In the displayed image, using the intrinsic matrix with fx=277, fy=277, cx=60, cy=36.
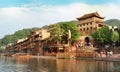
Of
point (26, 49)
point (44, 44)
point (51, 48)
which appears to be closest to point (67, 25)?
point (51, 48)

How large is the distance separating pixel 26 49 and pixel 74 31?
136 feet

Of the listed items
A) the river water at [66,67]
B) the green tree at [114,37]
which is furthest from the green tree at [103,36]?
the river water at [66,67]

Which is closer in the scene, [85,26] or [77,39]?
[77,39]

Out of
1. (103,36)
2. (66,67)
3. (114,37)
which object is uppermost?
(103,36)

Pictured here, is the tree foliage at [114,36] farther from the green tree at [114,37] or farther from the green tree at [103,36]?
the green tree at [103,36]

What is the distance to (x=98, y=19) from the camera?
320 feet

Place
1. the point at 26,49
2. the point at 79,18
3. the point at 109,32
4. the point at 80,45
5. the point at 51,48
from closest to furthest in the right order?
the point at 109,32, the point at 80,45, the point at 51,48, the point at 79,18, the point at 26,49

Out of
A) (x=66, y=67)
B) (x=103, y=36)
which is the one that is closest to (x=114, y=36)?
(x=103, y=36)

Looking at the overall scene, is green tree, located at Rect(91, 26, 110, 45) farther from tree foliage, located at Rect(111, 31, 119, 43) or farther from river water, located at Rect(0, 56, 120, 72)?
river water, located at Rect(0, 56, 120, 72)

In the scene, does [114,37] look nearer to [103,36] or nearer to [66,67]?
[103,36]

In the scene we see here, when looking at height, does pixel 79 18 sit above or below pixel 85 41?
above

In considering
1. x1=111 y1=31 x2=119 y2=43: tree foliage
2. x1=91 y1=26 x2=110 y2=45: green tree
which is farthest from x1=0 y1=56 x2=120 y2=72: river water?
x1=91 y1=26 x2=110 y2=45: green tree

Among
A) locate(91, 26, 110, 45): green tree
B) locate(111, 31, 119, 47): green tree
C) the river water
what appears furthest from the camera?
locate(91, 26, 110, 45): green tree

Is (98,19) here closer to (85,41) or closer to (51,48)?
(85,41)
